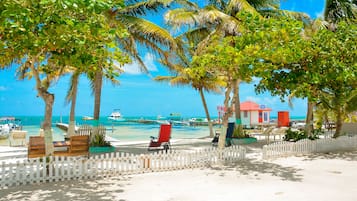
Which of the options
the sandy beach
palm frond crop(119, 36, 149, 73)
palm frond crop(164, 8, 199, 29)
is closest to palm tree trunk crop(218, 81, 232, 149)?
the sandy beach

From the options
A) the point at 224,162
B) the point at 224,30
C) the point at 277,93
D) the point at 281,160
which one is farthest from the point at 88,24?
the point at 224,30

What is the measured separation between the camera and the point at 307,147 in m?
12.8

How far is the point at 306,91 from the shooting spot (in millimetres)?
11453

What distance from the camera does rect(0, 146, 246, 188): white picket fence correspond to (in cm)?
718

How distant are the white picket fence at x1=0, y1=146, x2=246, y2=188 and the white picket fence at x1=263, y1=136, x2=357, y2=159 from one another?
216 cm

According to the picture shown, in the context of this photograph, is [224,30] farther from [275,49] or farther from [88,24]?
[88,24]

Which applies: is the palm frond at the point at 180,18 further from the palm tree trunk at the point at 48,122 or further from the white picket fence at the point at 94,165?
the palm tree trunk at the point at 48,122

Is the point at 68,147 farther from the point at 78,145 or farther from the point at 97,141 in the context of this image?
the point at 97,141

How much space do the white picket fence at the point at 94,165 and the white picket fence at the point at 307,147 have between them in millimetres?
2160

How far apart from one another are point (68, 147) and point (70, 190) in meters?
3.14

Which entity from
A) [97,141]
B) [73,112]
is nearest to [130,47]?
[97,141]

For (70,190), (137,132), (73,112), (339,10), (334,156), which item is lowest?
(137,132)

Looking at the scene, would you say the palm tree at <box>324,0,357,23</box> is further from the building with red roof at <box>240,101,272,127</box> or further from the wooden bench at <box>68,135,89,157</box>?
the building with red roof at <box>240,101,272,127</box>

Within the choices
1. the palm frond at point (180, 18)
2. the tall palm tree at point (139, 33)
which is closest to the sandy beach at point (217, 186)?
the tall palm tree at point (139, 33)
